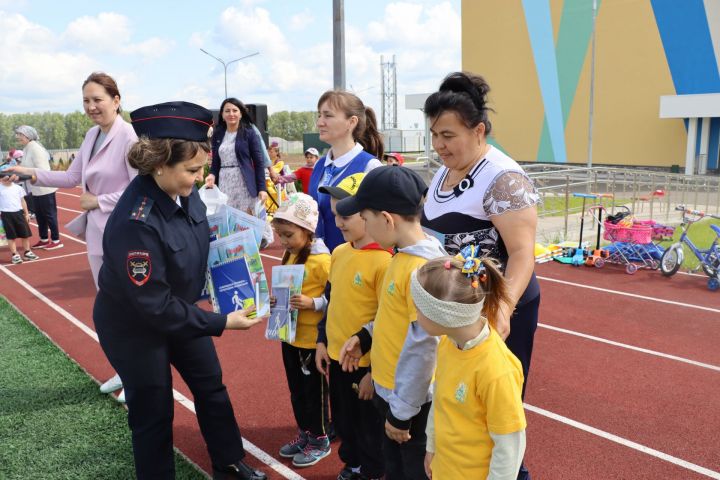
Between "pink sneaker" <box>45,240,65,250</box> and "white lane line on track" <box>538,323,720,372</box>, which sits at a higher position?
"pink sneaker" <box>45,240,65,250</box>

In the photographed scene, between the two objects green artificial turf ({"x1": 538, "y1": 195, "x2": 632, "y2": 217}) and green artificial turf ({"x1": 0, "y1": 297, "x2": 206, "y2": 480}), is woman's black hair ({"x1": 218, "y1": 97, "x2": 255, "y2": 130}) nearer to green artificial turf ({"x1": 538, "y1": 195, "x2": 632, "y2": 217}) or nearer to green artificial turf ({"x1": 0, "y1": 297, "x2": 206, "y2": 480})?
green artificial turf ({"x1": 0, "y1": 297, "x2": 206, "y2": 480})

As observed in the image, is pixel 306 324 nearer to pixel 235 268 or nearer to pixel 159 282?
pixel 235 268

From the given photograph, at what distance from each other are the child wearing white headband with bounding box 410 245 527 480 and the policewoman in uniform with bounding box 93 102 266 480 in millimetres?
1077

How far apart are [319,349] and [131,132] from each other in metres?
2.05

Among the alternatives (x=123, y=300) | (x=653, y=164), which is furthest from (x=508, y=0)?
(x=123, y=300)

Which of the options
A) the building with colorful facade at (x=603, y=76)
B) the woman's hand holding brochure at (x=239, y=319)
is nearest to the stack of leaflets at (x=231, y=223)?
the woman's hand holding brochure at (x=239, y=319)

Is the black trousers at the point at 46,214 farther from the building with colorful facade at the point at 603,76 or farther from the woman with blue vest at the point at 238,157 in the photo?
the building with colorful facade at the point at 603,76

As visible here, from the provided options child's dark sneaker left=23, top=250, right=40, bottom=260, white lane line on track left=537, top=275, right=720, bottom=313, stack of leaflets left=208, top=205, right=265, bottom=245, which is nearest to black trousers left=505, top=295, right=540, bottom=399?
stack of leaflets left=208, top=205, right=265, bottom=245

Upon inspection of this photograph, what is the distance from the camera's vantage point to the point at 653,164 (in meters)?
30.2

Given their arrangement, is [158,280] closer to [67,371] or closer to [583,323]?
[67,371]

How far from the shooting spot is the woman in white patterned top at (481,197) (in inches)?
96.7

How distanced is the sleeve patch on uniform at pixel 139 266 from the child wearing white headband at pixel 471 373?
3.88 ft

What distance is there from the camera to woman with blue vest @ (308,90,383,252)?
11.9ft

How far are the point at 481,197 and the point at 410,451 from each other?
1.18 m
